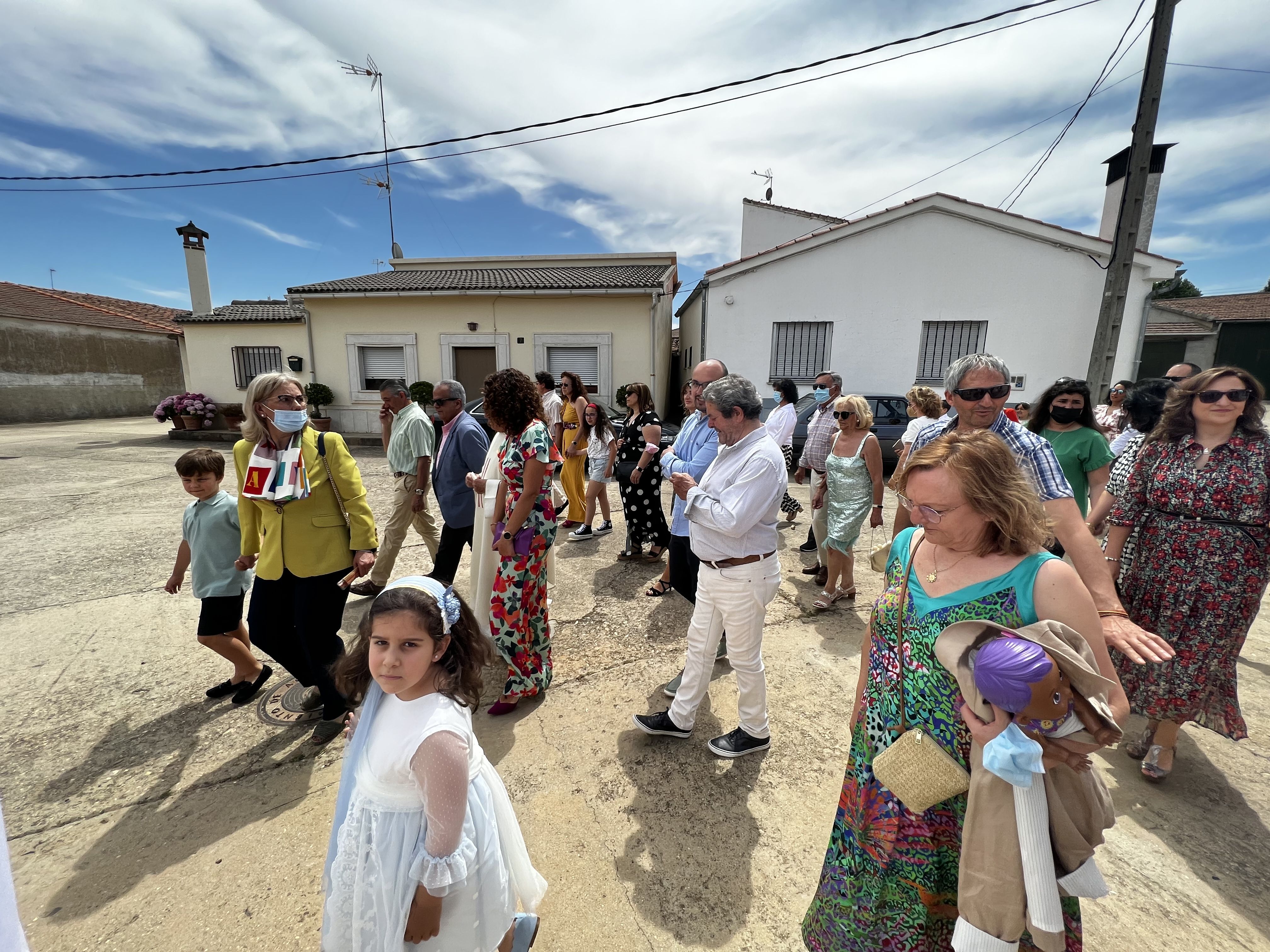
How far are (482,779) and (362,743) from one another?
341 mm

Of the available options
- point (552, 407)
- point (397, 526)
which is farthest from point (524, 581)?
point (552, 407)

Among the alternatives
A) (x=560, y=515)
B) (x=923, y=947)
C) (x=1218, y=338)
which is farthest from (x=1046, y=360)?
(x=1218, y=338)

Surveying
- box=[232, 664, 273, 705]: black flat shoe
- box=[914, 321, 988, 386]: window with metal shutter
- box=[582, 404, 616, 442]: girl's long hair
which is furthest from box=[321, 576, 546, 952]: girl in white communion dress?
box=[914, 321, 988, 386]: window with metal shutter

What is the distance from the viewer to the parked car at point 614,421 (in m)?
7.37

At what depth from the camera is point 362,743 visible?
1.44 metres

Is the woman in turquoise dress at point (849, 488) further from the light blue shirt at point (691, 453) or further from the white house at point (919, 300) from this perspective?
the white house at point (919, 300)

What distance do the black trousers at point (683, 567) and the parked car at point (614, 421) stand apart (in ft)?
7.57

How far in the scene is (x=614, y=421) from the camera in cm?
966

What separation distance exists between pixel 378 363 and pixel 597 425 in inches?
424

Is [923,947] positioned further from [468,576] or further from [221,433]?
[221,433]

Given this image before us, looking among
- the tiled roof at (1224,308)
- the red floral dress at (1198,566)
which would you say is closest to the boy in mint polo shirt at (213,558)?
the red floral dress at (1198,566)

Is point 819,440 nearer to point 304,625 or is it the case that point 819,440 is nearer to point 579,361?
point 304,625

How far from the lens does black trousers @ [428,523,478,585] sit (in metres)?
3.97

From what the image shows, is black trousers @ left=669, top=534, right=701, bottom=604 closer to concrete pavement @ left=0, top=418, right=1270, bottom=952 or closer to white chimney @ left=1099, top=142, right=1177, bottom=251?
concrete pavement @ left=0, top=418, right=1270, bottom=952
